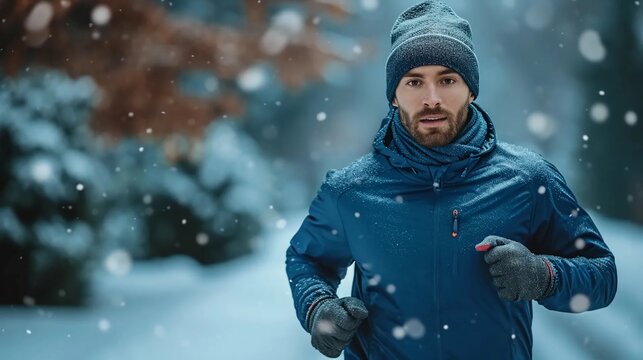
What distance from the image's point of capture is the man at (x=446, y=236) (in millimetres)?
1829

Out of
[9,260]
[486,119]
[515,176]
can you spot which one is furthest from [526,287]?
[9,260]

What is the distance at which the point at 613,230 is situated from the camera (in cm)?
638

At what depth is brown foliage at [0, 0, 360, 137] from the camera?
18.8 feet

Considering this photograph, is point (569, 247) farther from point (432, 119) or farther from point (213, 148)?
point (213, 148)

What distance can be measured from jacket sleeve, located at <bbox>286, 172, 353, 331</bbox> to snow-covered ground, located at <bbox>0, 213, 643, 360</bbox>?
347 cm

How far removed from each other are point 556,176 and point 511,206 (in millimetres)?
193

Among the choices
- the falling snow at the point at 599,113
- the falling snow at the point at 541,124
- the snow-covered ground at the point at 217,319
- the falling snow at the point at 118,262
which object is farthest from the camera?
the falling snow at the point at 541,124

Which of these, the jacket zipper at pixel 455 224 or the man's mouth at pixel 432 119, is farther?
the man's mouth at pixel 432 119

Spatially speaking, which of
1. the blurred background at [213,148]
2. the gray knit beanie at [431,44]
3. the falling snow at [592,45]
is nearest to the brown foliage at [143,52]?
the blurred background at [213,148]

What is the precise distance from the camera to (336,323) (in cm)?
182

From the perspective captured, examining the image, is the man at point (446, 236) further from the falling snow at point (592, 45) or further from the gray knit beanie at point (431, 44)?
the falling snow at point (592, 45)

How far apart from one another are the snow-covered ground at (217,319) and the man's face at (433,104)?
3814 millimetres

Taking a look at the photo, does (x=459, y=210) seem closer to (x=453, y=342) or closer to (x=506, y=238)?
(x=506, y=238)

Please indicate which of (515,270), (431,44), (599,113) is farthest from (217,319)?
(515,270)
